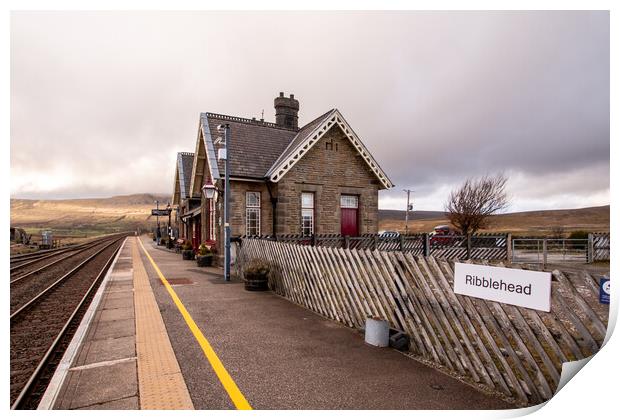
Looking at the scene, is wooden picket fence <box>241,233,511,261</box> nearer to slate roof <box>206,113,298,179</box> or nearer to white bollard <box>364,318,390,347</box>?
slate roof <box>206,113,298,179</box>

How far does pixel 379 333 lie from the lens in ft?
16.9

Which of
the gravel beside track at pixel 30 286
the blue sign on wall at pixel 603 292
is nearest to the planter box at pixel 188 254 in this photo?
the gravel beside track at pixel 30 286

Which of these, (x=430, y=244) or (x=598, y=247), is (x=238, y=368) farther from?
(x=598, y=247)

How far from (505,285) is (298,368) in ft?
9.23

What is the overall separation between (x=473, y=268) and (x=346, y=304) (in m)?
2.89

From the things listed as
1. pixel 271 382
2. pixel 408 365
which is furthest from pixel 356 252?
pixel 271 382

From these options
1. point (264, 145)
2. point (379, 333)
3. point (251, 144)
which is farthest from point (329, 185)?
point (379, 333)

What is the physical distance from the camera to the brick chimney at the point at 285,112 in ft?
71.7

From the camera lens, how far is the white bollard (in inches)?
201

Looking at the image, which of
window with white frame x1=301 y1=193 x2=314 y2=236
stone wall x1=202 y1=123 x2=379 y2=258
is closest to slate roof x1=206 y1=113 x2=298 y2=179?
stone wall x1=202 y1=123 x2=379 y2=258

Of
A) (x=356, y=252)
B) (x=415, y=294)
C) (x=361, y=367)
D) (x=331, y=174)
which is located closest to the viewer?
(x=361, y=367)

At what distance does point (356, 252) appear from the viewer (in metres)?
6.30

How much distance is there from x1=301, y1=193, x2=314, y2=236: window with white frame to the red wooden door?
181 centimetres

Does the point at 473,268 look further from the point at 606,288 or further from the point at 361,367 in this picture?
the point at 361,367
